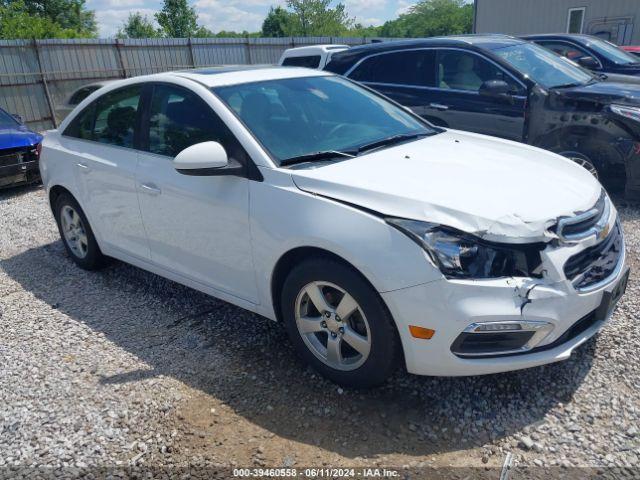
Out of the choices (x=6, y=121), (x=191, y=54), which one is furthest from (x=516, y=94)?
(x=191, y=54)

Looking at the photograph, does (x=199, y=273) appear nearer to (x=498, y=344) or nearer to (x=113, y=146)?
(x=113, y=146)

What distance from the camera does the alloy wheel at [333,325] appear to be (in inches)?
108

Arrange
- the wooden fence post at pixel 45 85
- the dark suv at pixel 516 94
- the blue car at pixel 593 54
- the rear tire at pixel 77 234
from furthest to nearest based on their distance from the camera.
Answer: the wooden fence post at pixel 45 85 < the blue car at pixel 593 54 < the dark suv at pixel 516 94 < the rear tire at pixel 77 234

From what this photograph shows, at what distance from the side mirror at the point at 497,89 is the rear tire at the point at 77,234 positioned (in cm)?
435

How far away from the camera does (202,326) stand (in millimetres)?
3756

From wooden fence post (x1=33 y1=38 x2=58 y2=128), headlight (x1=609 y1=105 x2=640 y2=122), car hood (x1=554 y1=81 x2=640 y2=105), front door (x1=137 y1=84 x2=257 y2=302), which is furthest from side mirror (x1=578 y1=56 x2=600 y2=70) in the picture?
wooden fence post (x1=33 y1=38 x2=58 y2=128)

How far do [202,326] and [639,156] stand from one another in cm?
448

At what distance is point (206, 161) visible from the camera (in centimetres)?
301

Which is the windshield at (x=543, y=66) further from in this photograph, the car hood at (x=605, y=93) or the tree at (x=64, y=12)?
the tree at (x=64, y=12)

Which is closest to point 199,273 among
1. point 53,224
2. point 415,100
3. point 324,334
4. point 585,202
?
point 324,334

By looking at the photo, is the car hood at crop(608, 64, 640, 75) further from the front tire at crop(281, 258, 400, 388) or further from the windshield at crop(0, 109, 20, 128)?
the windshield at crop(0, 109, 20, 128)

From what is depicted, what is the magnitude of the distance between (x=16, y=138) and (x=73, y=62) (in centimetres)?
929

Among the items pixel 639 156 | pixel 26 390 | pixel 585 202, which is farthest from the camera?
pixel 639 156

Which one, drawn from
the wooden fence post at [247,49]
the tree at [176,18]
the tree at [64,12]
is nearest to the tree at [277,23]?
the tree at [176,18]
